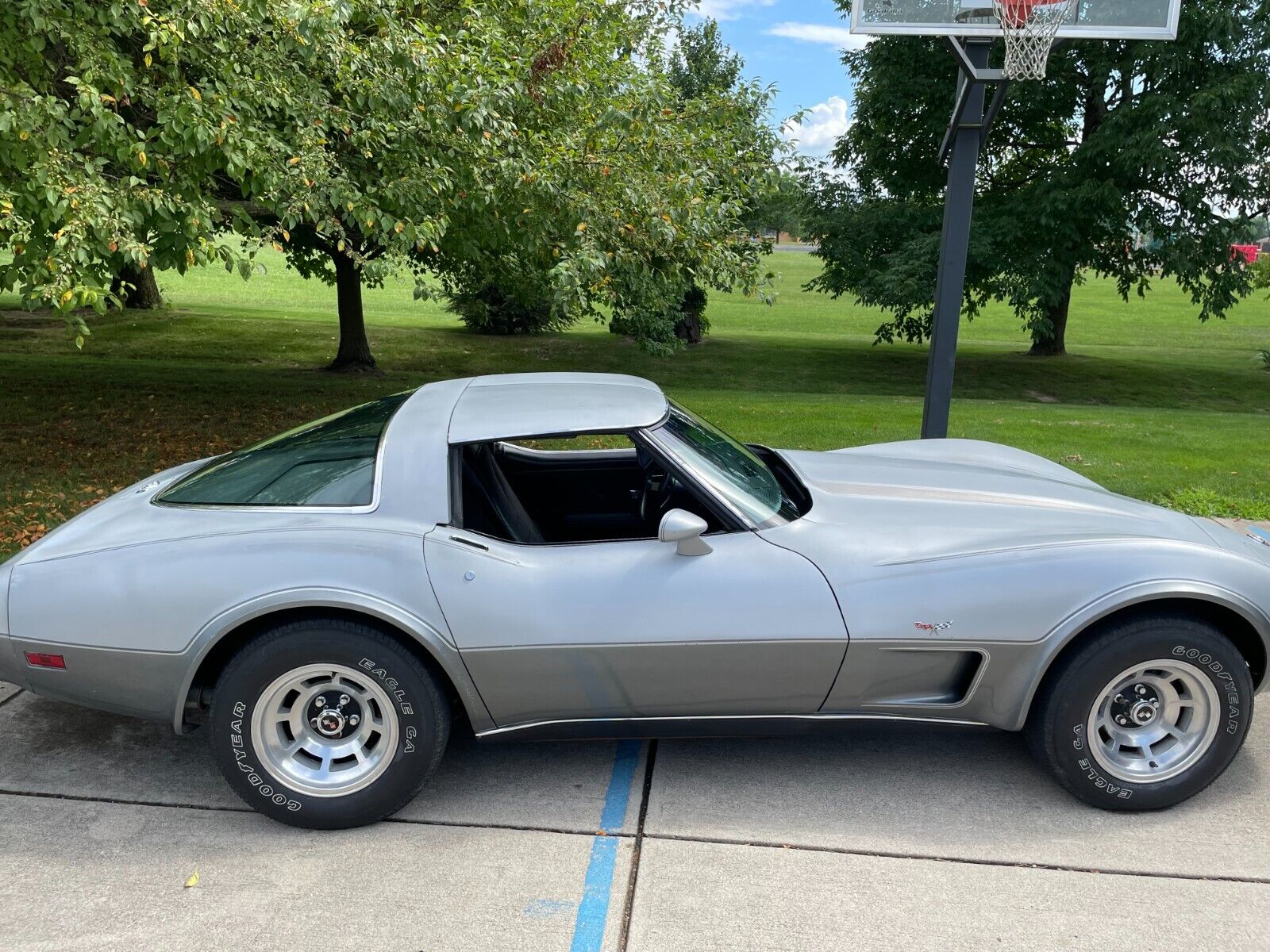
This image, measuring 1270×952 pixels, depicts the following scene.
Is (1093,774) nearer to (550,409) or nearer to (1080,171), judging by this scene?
(550,409)

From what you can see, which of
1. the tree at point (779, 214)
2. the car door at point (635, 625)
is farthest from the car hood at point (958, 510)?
the tree at point (779, 214)

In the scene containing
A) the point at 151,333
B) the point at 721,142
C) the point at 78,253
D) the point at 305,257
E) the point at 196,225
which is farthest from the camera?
the point at 151,333

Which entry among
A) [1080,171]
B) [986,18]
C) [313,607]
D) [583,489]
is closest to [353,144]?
[583,489]

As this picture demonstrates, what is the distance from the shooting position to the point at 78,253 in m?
4.95

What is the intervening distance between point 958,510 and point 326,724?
7.35 feet

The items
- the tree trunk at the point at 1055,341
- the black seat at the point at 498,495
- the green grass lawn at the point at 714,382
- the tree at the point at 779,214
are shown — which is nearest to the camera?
the black seat at the point at 498,495

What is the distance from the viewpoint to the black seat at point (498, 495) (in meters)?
3.51

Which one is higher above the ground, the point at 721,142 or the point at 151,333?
the point at 721,142

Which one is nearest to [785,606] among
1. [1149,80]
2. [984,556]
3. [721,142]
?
[984,556]

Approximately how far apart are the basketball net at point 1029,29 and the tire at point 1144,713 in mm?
4408

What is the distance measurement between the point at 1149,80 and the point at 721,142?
1321 centimetres

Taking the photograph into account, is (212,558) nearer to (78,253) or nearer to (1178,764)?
(78,253)

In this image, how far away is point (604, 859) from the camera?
3.06 meters

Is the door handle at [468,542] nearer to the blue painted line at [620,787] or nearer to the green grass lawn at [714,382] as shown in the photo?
the blue painted line at [620,787]
